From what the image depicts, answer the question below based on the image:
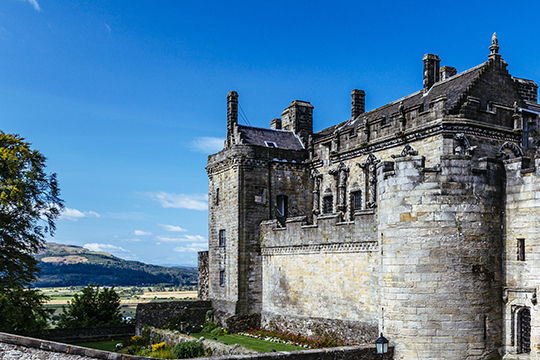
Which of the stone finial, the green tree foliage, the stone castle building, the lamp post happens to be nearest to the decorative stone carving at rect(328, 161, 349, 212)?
the stone castle building

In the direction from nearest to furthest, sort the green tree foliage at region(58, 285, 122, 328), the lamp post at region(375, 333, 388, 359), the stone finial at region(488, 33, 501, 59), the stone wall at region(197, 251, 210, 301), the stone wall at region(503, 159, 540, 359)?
the lamp post at region(375, 333, 388, 359) → the stone wall at region(503, 159, 540, 359) → the stone finial at region(488, 33, 501, 59) → the green tree foliage at region(58, 285, 122, 328) → the stone wall at region(197, 251, 210, 301)

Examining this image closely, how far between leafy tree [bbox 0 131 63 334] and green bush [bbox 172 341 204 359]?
7.99 metres

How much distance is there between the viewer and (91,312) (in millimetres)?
36094

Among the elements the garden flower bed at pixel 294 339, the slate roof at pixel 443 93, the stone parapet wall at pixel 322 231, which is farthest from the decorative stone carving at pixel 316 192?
the garden flower bed at pixel 294 339

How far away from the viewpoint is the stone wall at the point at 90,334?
104 feet

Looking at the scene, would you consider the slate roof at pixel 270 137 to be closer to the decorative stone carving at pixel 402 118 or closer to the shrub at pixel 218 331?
the decorative stone carving at pixel 402 118

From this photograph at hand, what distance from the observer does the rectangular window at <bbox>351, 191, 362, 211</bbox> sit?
28850mm

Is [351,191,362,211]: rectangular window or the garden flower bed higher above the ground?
[351,191,362,211]: rectangular window

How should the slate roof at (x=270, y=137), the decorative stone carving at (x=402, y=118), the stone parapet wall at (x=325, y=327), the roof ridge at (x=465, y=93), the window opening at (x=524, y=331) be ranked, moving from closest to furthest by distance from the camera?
the window opening at (x=524, y=331) → the stone parapet wall at (x=325, y=327) → the roof ridge at (x=465, y=93) → the decorative stone carving at (x=402, y=118) → the slate roof at (x=270, y=137)

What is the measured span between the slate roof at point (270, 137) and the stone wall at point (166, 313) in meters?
10.1

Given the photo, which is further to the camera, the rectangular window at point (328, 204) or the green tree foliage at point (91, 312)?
the green tree foliage at point (91, 312)

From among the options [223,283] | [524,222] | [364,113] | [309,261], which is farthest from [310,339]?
[364,113]

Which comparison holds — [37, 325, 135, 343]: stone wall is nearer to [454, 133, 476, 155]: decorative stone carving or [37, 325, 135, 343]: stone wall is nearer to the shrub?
the shrub

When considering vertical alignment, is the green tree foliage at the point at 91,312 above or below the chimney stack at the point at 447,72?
below
